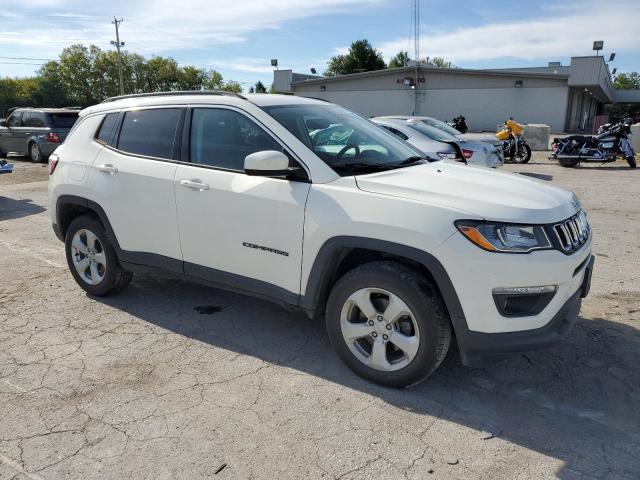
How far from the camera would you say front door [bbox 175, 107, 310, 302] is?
3457 mm

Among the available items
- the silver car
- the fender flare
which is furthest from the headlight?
the silver car

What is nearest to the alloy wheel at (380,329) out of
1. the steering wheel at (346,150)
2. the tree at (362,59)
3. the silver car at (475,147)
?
the steering wheel at (346,150)

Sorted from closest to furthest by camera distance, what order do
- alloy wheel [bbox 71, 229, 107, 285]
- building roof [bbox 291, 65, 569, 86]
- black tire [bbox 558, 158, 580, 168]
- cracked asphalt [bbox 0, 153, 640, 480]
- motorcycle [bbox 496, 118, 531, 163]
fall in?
cracked asphalt [bbox 0, 153, 640, 480] < alloy wheel [bbox 71, 229, 107, 285] < black tire [bbox 558, 158, 580, 168] < motorcycle [bbox 496, 118, 531, 163] < building roof [bbox 291, 65, 569, 86]

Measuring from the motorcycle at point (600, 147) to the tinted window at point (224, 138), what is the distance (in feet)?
47.3

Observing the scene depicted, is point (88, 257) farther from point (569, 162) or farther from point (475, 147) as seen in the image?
point (569, 162)

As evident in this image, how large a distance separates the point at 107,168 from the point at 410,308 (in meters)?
2.83

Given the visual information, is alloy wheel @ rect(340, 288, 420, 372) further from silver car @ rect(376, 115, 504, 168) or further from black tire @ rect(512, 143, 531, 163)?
black tire @ rect(512, 143, 531, 163)

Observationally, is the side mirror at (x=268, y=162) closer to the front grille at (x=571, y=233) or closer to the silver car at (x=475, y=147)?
the front grille at (x=571, y=233)

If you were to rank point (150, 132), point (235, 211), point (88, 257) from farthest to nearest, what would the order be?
point (88, 257)
point (150, 132)
point (235, 211)

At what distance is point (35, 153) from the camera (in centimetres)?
1695

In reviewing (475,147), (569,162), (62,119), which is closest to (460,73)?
(569,162)

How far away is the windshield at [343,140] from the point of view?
3.60 m

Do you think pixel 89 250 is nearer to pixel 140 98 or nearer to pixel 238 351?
pixel 140 98

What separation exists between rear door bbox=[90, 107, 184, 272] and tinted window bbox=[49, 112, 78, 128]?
13.8 meters
